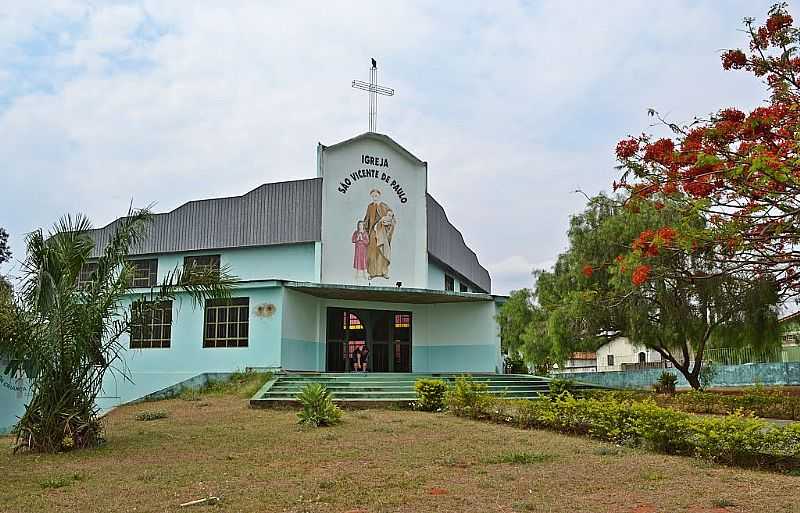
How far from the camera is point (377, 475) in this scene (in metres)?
8.70

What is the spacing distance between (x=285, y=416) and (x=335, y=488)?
710 centimetres

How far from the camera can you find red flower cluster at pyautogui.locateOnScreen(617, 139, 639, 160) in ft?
39.2

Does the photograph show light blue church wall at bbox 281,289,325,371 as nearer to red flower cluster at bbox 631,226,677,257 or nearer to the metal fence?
red flower cluster at bbox 631,226,677,257

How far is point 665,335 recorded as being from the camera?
18.2m

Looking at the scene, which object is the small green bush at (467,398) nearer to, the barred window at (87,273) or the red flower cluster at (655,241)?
the red flower cluster at (655,241)

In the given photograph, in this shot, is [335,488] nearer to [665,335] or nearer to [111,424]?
[111,424]

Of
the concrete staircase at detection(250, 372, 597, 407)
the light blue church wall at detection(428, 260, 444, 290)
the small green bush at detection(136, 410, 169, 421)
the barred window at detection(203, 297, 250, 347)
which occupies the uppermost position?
the light blue church wall at detection(428, 260, 444, 290)

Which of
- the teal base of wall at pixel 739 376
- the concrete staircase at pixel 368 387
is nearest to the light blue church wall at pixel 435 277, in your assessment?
the concrete staircase at pixel 368 387

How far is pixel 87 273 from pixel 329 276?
39.0 ft

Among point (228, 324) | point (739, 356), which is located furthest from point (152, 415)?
point (739, 356)

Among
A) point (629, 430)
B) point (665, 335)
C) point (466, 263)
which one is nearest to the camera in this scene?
point (629, 430)

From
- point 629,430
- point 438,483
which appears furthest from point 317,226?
point 438,483

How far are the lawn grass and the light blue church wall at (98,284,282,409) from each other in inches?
325

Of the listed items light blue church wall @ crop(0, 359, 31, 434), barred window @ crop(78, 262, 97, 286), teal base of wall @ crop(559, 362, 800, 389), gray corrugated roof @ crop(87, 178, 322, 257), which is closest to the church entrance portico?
gray corrugated roof @ crop(87, 178, 322, 257)
